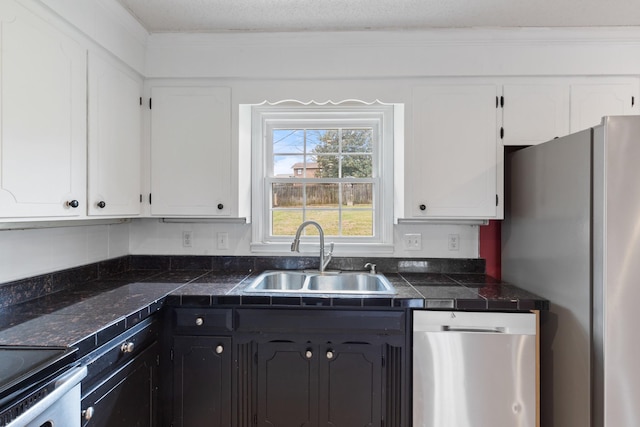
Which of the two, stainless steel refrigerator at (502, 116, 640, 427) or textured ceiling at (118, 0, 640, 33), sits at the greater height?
textured ceiling at (118, 0, 640, 33)

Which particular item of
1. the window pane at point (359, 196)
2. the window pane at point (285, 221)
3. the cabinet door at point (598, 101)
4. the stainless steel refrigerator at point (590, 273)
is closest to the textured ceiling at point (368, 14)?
the cabinet door at point (598, 101)

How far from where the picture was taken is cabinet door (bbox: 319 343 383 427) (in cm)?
165

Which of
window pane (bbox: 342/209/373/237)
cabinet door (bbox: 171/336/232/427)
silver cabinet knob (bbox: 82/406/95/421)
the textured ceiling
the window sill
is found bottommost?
cabinet door (bbox: 171/336/232/427)

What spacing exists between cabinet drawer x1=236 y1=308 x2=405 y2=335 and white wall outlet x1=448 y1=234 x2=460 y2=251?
0.81m

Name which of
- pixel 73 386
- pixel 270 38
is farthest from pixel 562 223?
pixel 73 386

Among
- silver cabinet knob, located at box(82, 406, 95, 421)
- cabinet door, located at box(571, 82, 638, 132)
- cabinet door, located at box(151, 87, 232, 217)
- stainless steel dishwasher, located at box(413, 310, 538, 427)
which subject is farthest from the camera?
cabinet door, located at box(151, 87, 232, 217)

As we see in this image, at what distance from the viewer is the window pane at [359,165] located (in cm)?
242

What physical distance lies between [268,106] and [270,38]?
0.45 metres

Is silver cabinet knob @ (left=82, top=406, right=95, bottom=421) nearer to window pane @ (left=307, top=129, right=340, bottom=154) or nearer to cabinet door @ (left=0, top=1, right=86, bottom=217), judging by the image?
cabinet door @ (left=0, top=1, right=86, bottom=217)

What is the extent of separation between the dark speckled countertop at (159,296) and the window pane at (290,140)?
803mm

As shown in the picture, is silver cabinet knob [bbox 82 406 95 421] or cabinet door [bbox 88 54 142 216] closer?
silver cabinet knob [bbox 82 406 95 421]

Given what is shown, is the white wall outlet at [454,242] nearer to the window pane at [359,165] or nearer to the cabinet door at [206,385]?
the window pane at [359,165]

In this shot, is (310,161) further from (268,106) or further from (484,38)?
(484,38)

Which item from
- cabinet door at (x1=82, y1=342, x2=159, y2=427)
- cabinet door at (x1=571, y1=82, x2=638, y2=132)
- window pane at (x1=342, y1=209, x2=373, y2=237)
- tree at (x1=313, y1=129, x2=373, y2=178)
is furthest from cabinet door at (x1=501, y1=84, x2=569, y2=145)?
cabinet door at (x1=82, y1=342, x2=159, y2=427)
